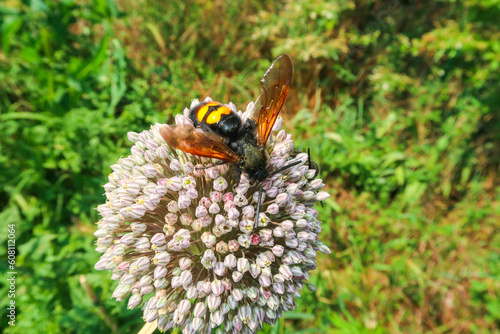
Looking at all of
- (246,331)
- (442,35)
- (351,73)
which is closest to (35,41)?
(246,331)

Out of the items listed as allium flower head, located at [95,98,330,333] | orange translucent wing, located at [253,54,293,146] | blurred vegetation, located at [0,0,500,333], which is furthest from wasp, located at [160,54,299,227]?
blurred vegetation, located at [0,0,500,333]

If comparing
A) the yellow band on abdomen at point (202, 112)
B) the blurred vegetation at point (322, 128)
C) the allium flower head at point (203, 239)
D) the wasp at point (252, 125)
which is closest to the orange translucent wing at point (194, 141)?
the wasp at point (252, 125)

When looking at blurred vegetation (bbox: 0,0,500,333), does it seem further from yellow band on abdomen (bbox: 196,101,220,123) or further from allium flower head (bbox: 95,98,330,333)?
yellow band on abdomen (bbox: 196,101,220,123)

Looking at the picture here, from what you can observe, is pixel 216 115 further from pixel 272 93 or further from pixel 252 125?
pixel 272 93

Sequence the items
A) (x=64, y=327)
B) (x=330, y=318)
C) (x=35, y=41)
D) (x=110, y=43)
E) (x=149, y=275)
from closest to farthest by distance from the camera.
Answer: (x=149, y=275) < (x=64, y=327) < (x=330, y=318) < (x=35, y=41) < (x=110, y=43)

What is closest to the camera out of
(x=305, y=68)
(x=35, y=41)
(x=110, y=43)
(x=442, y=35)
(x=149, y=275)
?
(x=149, y=275)

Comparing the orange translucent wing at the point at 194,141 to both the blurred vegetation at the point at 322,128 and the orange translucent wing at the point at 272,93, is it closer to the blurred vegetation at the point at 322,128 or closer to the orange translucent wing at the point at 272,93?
the orange translucent wing at the point at 272,93

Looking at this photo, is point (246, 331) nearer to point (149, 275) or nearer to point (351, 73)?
point (149, 275)
